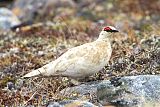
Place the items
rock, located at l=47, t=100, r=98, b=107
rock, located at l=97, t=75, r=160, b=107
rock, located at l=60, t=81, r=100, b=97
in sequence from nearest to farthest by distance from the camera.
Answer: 1. rock, located at l=47, t=100, r=98, b=107
2. rock, located at l=97, t=75, r=160, b=107
3. rock, located at l=60, t=81, r=100, b=97

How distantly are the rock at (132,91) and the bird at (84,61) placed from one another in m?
0.26

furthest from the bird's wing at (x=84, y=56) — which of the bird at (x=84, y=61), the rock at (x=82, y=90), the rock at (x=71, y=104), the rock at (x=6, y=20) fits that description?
the rock at (x=6, y=20)

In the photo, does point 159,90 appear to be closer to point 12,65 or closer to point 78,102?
point 78,102

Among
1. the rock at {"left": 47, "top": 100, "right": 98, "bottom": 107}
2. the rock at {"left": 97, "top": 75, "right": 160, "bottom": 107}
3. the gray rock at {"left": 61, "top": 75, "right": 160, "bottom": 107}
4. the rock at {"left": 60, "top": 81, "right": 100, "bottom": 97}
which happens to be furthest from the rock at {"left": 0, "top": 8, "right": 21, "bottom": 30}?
the rock at {"left": 47, "top": 100, "right": 98, "bottom": 107}

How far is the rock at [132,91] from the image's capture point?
5.86 m

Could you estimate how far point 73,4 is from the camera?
17.7 m

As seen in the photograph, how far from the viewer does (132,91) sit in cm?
608

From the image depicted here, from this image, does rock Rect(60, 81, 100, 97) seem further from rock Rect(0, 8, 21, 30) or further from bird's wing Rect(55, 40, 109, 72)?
rock Rect(0, 8, 21, 30)

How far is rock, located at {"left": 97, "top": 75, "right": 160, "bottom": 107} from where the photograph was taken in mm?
5855

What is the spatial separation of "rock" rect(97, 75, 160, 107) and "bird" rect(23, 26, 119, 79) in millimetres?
261

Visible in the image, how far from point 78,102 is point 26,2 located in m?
13.3

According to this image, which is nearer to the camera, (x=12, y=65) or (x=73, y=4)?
(x=12, y=65)

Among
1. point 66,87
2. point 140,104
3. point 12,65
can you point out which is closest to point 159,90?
point 140,104

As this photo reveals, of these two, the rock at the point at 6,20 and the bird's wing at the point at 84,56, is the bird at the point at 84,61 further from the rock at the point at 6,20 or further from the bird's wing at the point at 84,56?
the rock at the point at 6,20
